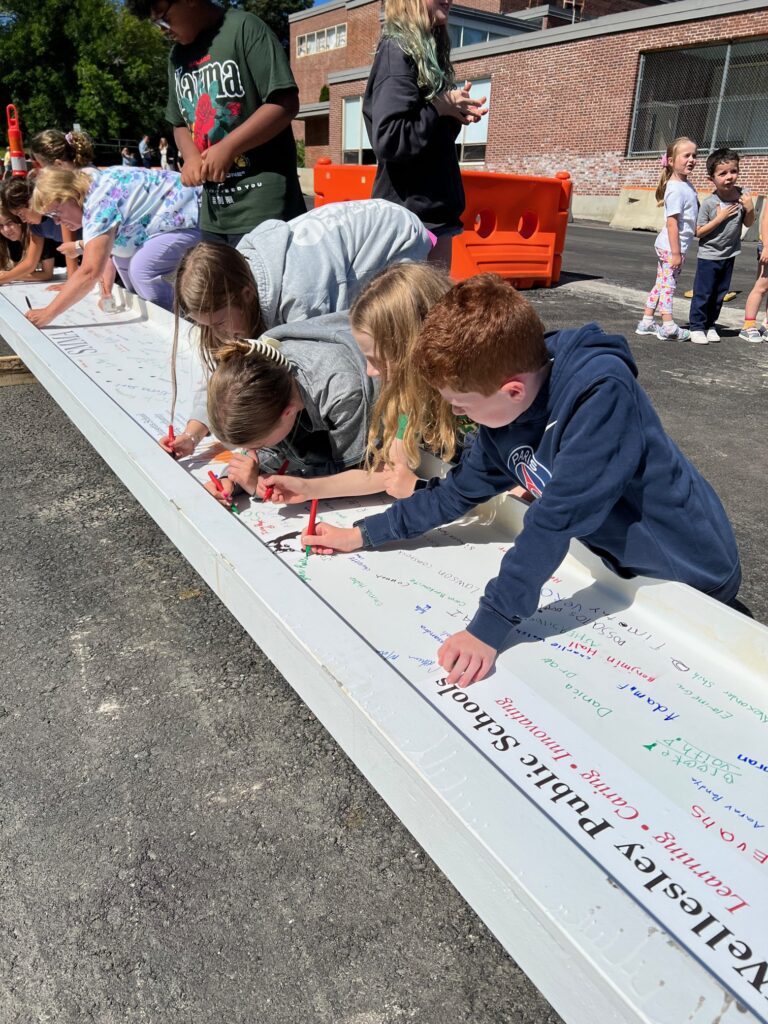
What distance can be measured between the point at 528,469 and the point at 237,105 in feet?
7.33

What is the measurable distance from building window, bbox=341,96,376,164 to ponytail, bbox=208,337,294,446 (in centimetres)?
2827

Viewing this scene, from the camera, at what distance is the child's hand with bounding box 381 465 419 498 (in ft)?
7.38

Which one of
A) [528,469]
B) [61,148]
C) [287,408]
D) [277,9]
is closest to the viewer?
[528,469]

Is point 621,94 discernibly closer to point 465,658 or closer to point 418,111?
point 418,111

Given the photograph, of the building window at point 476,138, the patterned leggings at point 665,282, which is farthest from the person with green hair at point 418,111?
the building window at point 476,138

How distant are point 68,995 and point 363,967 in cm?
47

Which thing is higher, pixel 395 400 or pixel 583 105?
pixel 583 105

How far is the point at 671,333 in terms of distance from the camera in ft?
18.9

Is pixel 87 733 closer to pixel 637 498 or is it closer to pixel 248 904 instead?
pixel 248 904

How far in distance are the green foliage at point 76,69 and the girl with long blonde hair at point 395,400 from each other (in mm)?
45231

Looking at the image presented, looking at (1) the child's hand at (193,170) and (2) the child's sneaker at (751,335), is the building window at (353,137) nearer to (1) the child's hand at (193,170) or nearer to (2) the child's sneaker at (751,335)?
(2) the child's sneaker at (751,335)

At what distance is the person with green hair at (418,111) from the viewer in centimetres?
282

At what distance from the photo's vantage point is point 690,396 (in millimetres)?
4383

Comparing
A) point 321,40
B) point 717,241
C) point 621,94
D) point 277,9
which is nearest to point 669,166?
point 717,241
